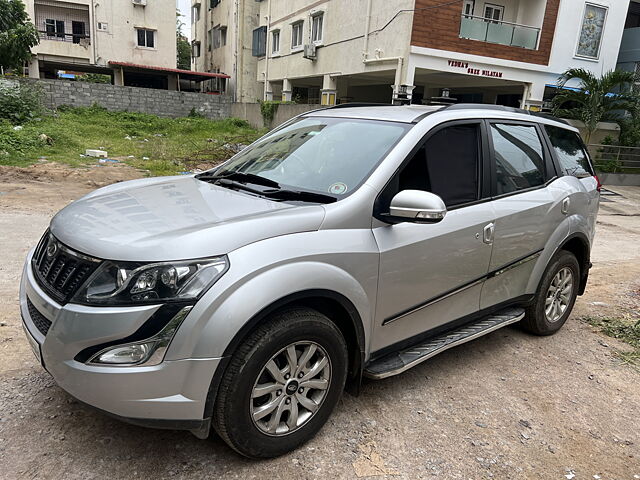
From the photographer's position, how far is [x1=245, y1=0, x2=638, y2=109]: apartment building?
17266mm

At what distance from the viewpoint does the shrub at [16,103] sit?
16.2m

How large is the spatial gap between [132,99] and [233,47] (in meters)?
10.2

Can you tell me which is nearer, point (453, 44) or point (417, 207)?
point (417, 207)

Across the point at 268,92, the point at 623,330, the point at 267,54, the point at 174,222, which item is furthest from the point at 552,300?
the point at 267,54

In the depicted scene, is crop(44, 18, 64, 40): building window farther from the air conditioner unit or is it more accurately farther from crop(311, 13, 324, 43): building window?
the air conditioner unit

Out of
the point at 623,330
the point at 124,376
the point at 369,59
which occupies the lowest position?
the point at 623,330

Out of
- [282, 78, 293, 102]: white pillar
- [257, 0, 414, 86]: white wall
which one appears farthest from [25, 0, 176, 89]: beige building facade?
[282, 78, 293, 102]: white pillar

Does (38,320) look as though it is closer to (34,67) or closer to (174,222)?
(174,222)

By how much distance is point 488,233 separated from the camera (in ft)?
11.3

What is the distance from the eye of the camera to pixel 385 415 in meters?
3.08

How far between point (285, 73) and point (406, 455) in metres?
26.3

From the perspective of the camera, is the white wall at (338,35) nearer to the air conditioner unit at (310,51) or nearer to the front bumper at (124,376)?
the air conditioner unit at (310,51)

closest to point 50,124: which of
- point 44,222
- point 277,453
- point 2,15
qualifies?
point 2,15

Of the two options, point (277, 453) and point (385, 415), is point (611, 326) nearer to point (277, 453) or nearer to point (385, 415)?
point (385, 415)
